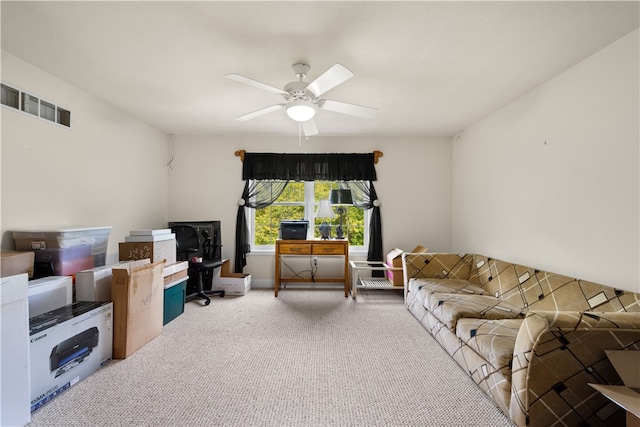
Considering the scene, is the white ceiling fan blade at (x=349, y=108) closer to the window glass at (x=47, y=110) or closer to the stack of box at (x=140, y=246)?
the stack of box at (x=140, y=246)

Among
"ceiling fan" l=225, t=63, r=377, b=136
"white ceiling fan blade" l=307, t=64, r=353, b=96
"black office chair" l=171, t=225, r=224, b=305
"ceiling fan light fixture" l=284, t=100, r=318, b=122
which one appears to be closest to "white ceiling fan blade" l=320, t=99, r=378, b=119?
"ceiling fan" l=225, t=63, r=377, b=136

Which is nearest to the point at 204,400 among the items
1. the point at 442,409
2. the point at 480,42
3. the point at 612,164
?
the point at 442,409

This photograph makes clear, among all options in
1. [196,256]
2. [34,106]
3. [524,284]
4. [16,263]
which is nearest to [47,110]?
[34,106]

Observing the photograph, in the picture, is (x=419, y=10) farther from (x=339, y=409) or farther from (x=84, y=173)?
(x=84, y=173)

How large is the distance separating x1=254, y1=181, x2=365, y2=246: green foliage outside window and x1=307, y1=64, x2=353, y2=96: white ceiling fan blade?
2184 millimetres

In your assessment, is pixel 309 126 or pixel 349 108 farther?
pixel 309 126

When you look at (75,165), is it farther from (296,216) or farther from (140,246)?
(296,216)

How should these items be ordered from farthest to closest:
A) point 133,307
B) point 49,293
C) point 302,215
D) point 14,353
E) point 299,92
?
point 302,215 → point 133,307 → point 299,92 → point 49,293 → point 14,353

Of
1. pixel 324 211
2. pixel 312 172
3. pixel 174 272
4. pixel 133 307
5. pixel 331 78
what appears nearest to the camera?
pixel 331 78

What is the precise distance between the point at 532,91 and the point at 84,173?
14.0 ft

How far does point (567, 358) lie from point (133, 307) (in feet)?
8.93

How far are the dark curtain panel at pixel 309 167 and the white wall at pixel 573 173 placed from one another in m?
1.58

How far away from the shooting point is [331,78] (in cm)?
170

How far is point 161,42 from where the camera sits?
1.76m
